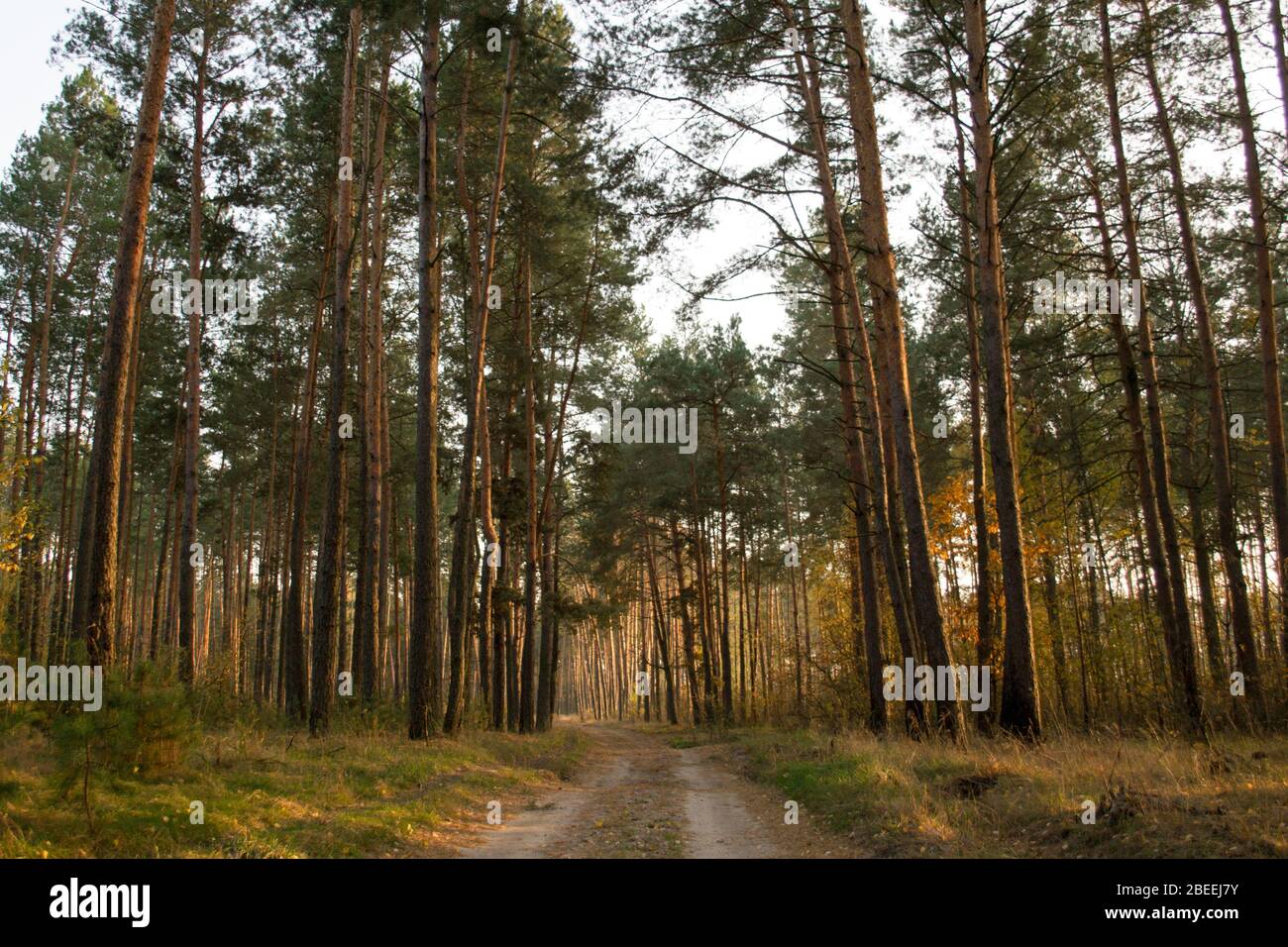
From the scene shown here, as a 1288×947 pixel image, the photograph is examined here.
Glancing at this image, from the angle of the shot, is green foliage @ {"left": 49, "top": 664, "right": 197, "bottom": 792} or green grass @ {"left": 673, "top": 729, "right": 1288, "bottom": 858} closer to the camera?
green grass @ {"left": 673, "top": 729, "right": 1288, "bottom": 858}

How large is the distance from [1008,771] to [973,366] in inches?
490

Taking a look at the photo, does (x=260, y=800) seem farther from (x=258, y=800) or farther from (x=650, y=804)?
(x=650, y=804)

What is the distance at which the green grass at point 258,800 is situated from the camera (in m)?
5.86

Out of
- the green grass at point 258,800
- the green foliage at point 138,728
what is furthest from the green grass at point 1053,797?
the green foliage at point 138,728

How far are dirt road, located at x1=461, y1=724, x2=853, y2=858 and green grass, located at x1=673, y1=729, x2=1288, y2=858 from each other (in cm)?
61

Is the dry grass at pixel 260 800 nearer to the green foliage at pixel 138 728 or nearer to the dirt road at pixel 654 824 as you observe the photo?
the green foliage at pixel 138 728

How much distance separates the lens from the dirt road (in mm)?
7562

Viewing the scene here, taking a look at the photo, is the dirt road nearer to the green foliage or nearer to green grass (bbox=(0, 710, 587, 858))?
green grass (bbox=(0, 710, 587, 858))

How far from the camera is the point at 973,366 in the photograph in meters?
19.0

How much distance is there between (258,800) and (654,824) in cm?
417

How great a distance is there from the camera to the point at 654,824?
30.3ft

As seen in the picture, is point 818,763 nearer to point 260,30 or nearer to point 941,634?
point 941,634

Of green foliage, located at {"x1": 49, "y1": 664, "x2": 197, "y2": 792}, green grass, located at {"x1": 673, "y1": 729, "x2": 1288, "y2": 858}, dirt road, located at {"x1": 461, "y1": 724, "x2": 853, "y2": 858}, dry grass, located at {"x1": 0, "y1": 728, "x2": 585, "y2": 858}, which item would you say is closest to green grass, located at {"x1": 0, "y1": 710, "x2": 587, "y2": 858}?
dry grass, located at {"x1": 0, "y1": 728, "x2": 585, "y2": 858}
